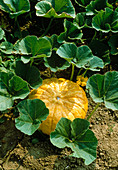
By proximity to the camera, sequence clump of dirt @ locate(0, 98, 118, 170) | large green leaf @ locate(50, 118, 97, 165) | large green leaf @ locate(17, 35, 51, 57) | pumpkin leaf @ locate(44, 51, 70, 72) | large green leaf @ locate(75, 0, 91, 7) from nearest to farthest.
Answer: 1. large green leaf @ locate(50, 118, 97, 165)
2. clump of dirt @ locate(0, 98, 118, 170)
3. large green leaf @ locate(17, 35, 51, 57)
4. pumpkin leaf @ locate(44, 51, 70, 72)
5. large green leaf @ locate(75, 0, 91, 7)

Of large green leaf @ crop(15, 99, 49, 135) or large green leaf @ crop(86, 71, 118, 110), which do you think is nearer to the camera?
large green leaf @ crop(15, 99, 49, 135)

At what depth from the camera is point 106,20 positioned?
2.89 meters

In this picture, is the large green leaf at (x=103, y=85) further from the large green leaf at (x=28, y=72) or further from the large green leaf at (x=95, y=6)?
the large green leaf at (x=95, y=6)

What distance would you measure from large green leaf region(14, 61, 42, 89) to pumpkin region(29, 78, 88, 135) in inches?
4.3

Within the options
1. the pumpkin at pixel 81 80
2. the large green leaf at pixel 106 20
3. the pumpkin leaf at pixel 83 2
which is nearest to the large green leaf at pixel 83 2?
the pumpkin leaf at pixel 83 2

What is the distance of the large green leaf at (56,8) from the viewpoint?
Result: 2.82 meters

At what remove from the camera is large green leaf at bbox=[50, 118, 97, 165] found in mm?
2092

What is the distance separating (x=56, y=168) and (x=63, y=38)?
1.45 metres

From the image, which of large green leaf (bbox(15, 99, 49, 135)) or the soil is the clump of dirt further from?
large green leaf (bbox(15, 99, 49, 135))

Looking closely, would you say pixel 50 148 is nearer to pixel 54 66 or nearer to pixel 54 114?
pixel 54 114

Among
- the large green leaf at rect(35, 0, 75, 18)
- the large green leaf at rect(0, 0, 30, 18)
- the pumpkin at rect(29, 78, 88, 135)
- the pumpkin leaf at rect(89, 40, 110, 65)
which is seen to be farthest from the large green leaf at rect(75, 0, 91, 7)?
the pumpkin at rect(29, 78, 88, 135)

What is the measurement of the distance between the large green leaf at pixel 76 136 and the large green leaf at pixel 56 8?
4.35ft

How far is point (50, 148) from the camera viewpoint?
7.97 ft

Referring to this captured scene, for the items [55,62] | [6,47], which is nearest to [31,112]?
[55,62]
